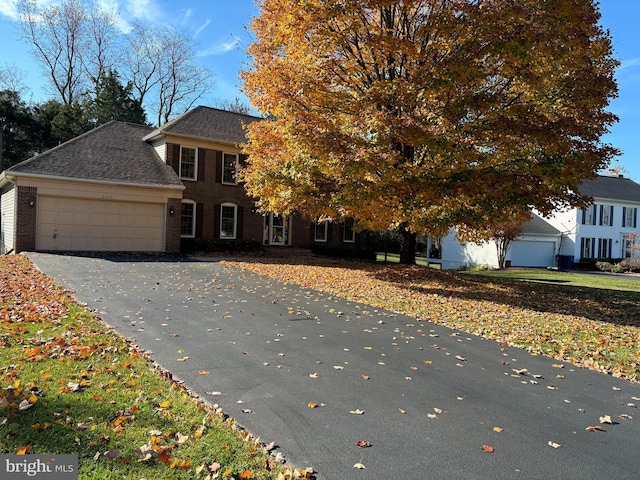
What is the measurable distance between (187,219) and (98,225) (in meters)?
4.38

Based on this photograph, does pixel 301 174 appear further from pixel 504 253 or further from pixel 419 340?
pixel 504 253

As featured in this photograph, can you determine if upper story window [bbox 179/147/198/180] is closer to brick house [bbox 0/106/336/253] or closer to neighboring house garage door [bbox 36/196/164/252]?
brick house [bbox 0/106/336/253]

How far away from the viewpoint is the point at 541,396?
4922 millimetres

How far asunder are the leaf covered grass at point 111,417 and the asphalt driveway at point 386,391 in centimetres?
29

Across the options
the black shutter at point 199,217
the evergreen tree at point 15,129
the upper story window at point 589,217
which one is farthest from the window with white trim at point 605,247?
the evergreen tree at point 15,129

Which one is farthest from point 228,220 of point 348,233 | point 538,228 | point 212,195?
point 538,228

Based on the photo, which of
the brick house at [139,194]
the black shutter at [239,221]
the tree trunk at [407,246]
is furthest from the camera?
the black shutter at [239,221]

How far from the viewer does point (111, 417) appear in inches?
148

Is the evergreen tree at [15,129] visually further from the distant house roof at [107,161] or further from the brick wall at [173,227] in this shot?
the brick wall at [173,227]

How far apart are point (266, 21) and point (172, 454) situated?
13.1m

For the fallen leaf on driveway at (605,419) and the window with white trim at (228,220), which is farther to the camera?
the window with white trim at (228,220)

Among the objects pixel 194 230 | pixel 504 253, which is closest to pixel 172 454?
pixel 194 230

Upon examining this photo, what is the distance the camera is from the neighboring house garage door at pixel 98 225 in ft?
59.3

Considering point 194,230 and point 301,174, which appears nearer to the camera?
point 301,174
